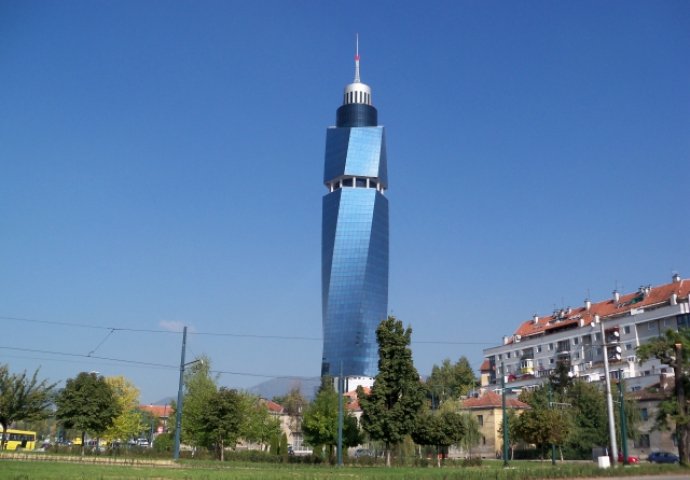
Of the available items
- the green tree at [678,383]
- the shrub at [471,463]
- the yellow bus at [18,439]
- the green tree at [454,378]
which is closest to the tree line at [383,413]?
the green tree at [678,383]

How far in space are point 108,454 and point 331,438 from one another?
18.1 meters

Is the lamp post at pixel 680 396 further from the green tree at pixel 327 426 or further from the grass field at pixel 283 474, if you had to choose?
the green tree at pixel 327 426

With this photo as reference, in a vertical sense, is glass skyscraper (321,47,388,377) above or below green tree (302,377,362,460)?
above

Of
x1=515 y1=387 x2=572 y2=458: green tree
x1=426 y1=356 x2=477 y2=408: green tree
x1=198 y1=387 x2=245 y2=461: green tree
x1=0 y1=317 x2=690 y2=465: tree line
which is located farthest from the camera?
x1=426 y1=356 x2=477 y2=408: green tree

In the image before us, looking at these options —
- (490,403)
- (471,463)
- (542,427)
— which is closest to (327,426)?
(471,463)

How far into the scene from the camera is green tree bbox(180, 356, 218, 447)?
57719mm

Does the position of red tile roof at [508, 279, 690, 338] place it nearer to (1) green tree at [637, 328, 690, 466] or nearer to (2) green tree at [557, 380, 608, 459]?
(2) green tree at [557, 380, 608, 459]

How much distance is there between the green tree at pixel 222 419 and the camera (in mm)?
55438

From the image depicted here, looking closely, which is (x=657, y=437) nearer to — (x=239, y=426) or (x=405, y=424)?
(x=405, y=424)

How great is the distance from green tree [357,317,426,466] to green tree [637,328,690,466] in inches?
658

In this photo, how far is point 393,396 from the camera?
5138cm

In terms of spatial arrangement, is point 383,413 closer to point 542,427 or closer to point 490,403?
point 542,427

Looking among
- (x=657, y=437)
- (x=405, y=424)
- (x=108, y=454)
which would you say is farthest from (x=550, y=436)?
(x=108, y=454)

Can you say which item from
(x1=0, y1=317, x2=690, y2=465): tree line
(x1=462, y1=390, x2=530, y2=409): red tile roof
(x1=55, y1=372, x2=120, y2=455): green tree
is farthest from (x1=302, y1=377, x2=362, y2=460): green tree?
(x1=462, y1=390, x2=530, y2=409): red tile roof
